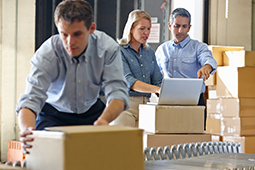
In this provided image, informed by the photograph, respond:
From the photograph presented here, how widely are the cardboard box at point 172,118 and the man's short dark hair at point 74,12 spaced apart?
93 cm

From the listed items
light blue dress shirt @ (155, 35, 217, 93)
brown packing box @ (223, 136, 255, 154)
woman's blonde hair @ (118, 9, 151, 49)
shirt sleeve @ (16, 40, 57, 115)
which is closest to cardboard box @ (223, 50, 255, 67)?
brown packing box @ (223, 136, 255, 154)

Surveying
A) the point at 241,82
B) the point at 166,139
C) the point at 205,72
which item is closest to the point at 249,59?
the point at 241,82

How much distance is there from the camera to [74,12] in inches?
44.4

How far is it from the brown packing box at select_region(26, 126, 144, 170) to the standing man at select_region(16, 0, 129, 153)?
0.23 meters

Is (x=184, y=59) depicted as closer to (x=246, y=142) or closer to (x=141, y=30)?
(x=141, y=30)

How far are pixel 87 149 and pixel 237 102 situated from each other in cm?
263

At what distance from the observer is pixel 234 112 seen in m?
3.18

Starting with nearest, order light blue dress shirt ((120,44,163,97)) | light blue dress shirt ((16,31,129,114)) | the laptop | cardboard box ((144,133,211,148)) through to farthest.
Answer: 1. light blue dress shirt ((16,31,129,114))
2. the laptop
3. cardboard box ((144,133,211,148))
4. light blue dress shirt ((120,44,163,97))

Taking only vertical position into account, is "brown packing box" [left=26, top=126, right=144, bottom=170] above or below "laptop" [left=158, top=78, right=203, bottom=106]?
below

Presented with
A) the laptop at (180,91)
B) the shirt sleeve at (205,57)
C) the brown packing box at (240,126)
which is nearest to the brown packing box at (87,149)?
the laptop at (180,91)

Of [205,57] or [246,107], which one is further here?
[246,107]

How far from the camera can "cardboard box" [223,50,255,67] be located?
127 inches

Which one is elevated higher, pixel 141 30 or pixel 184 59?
pixel 141 30

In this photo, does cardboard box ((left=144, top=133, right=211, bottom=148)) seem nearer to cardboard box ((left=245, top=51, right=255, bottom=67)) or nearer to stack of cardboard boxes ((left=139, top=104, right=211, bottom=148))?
stack of cardboard boxes ((left=139, top=104, right=211, bottom=148))
